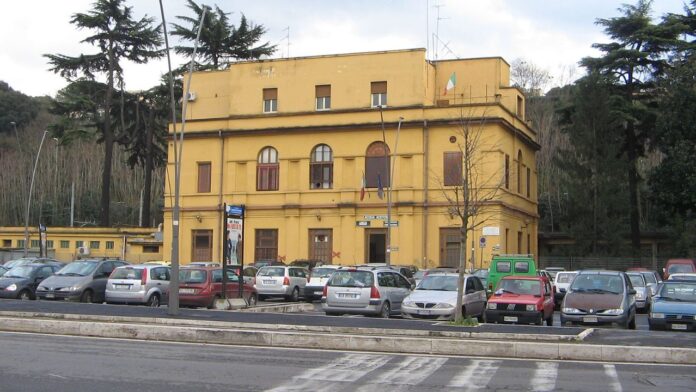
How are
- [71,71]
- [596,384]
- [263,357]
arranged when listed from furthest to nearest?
[71,71]
[263,357]
[596,384]

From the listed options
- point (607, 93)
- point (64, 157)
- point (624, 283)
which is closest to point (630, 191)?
point (607, 93)

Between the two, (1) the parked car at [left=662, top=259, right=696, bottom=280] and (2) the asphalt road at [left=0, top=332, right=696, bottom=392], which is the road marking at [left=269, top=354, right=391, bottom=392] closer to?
(2) the asphalt road at [left=0, top=332, right=696, bottom=392]

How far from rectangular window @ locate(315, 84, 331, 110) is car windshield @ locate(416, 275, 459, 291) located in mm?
32040

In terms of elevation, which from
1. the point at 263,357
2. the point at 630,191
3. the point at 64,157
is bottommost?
the point at 263,357

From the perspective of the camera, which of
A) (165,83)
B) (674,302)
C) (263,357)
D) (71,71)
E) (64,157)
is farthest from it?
(64,157)

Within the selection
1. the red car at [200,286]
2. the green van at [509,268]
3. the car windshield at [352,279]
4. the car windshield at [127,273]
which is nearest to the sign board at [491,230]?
the green van at [509,268]

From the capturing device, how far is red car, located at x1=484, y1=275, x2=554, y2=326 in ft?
72.6

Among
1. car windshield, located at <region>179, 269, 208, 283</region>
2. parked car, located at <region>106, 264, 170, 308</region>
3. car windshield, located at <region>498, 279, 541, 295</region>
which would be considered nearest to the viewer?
car windshield, located at <region>498, 279, 541, 295</region>

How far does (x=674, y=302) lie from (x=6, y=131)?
315 ft

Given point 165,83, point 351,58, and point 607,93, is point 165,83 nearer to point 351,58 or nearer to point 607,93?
point 351,58

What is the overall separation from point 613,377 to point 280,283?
72.5 feet

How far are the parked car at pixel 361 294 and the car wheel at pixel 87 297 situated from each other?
359 inches

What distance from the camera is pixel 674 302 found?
69.1 ft

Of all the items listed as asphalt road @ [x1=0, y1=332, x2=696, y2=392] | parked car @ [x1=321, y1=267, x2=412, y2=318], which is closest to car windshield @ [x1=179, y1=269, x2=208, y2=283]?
parked car @ [x1=321, y1=267, x2=412, y2=318]
